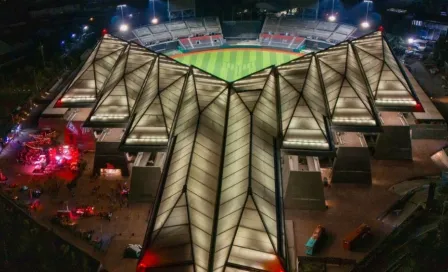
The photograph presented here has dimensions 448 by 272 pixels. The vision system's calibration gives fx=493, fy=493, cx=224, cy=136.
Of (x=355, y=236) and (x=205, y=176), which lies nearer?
(x=205, y=176)

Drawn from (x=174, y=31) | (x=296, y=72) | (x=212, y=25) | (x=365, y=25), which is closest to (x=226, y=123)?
(x=296, y=72)

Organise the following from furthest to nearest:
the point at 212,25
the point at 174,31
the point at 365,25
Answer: the point at 212,25
the point at 174,31
the point at 365,25

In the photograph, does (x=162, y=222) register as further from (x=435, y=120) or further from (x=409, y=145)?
(x=435, y=120)

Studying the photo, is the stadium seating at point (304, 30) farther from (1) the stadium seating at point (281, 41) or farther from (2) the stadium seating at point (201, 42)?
(2) the stadium seating at point (201, 42)

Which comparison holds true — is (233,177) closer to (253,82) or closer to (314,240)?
(314,240)

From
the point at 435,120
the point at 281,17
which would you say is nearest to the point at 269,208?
the point at 435,120

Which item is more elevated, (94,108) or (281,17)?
(281,17)

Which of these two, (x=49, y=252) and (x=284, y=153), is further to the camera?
(x=284, y=153)
